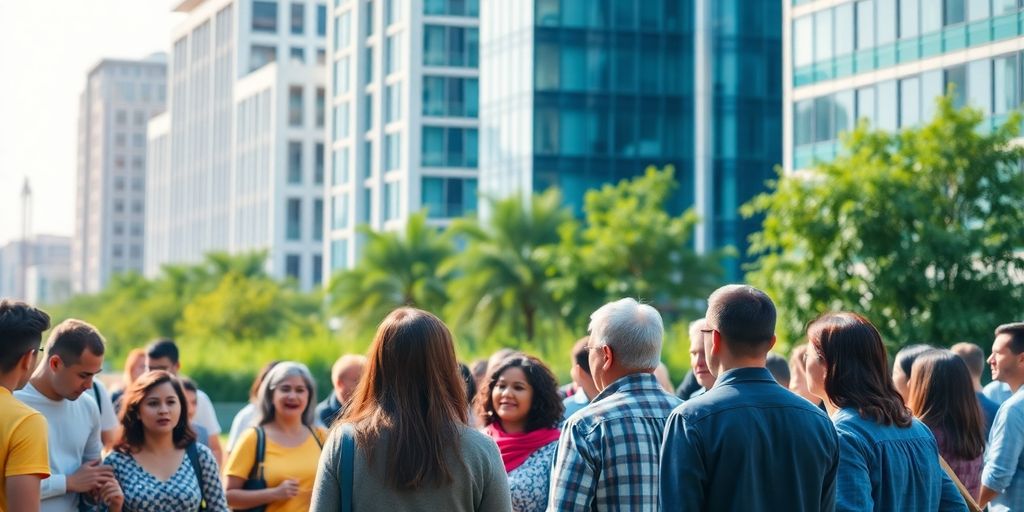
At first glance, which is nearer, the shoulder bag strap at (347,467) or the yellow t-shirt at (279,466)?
the shoulder bag strap at (347,467)

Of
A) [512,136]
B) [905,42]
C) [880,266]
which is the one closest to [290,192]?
[512,136]

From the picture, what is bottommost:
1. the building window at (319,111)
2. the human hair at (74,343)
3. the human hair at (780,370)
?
the human hair at (780,370)

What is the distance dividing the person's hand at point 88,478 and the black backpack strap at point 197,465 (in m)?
0.50

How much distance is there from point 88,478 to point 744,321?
3719mm

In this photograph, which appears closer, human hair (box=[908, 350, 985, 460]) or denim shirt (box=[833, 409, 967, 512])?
denim shirt (box=[833, 409, 967, 512])

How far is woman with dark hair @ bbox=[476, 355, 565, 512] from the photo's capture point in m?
7.35

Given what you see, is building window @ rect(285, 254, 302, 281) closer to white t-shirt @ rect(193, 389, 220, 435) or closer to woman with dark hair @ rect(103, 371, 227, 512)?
white t-shirt @ rect(193, 389, 220, 435)

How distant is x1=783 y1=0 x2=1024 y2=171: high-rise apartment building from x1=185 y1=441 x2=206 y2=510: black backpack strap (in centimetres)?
2480

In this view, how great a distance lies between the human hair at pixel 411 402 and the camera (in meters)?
4.77

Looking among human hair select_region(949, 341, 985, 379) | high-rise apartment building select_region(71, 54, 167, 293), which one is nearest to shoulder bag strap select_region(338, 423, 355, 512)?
human hair select_region(949, 341, 985, 379)

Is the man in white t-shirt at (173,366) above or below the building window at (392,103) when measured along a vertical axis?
below

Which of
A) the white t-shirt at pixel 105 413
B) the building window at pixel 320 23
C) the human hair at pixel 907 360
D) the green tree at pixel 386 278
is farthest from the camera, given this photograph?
the building window at pixel 320 23

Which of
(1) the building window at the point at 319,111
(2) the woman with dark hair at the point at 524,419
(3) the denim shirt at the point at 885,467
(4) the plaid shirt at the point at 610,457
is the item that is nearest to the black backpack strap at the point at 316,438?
(2) the woman with dark hair at the point at 524,419

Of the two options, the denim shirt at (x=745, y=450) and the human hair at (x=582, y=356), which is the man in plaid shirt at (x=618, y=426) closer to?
the denim shirt at (x=745, y=450)
